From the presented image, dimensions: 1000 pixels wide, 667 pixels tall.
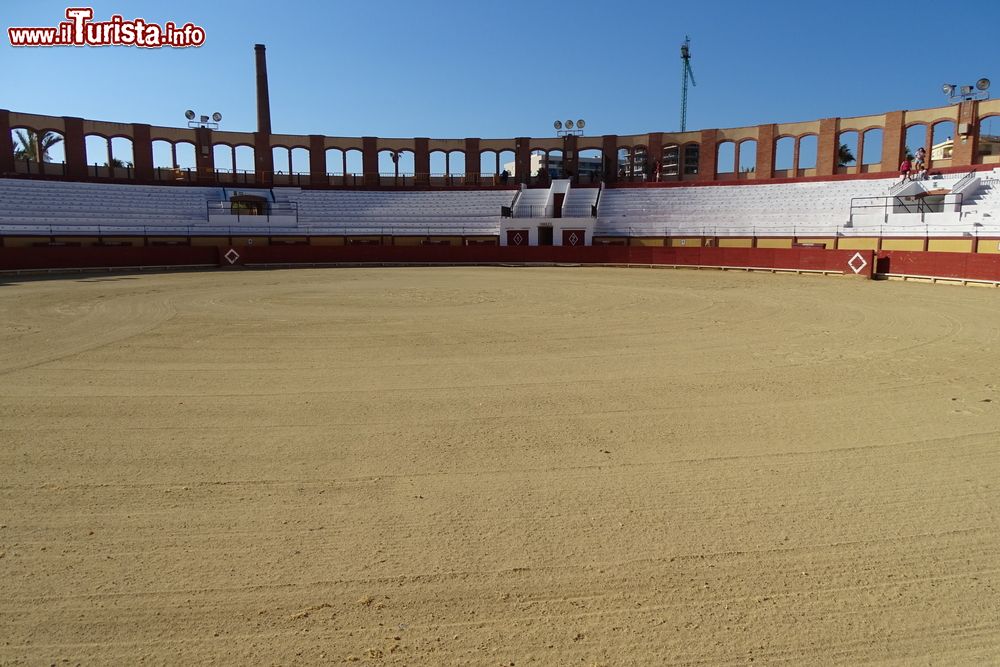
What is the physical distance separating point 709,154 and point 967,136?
16.8m

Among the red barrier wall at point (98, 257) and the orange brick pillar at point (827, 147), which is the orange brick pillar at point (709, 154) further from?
the red barrier wall at point (98, 257)

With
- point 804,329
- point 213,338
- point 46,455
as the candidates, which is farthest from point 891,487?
point 213,338

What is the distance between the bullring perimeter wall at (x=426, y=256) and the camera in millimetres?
32497

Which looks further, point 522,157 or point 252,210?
point 522,157

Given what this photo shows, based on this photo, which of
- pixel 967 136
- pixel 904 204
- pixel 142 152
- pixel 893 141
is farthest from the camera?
pixel 142 152

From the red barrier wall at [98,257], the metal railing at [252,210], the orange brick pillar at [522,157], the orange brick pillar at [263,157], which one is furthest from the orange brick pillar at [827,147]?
the orange brick pillar at [263,157]

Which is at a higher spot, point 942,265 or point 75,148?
point 75,148

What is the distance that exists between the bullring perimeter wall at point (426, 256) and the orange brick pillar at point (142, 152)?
1348 centimetres

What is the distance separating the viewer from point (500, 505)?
17.0 ft

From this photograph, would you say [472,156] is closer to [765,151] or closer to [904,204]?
[765,151]

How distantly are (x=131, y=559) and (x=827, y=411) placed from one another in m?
7.23

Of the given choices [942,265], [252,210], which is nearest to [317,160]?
[252,210]

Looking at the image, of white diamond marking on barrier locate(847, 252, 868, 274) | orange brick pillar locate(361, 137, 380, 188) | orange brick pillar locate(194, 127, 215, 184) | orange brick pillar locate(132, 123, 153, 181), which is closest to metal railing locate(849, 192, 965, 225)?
white diamond marking on barrier locate(847, 252, 868, 274)

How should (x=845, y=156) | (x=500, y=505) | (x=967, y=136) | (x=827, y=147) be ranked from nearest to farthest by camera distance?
(x=500, y=505) < (x=967, y=136) < (x=827, y=147) < (x=845, y=156)
